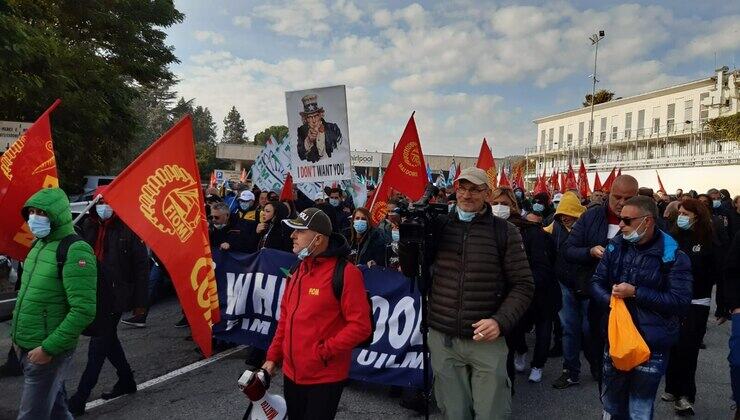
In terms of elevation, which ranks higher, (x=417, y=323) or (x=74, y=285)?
(x=74, y=285)

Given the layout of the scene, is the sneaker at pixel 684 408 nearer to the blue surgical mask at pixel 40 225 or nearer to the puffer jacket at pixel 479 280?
the puffer jacket at pixel 479 280

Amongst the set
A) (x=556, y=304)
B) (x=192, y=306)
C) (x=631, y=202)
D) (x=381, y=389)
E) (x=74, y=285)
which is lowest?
(x=381, y=389)

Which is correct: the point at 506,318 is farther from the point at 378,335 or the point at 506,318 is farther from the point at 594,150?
the point at 594,150

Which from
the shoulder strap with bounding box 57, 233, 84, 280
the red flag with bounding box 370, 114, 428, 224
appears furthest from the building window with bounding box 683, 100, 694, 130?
the shoulder strap with bounding box 57, 233, 84, 280

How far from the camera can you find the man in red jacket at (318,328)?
2957mm

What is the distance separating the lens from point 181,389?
16.5ft

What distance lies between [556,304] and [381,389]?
6.78 ft

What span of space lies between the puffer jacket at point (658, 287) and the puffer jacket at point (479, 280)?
2.49 ft

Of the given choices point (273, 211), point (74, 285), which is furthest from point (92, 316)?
point (273, 211)

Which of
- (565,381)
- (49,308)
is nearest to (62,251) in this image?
(49,308)

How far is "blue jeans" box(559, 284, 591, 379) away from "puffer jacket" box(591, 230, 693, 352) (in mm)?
1942

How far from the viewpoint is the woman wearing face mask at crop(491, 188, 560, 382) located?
5.15 meters

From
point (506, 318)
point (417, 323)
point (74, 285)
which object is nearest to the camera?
point (506, 318)

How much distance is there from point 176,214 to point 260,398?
75.2 inches
